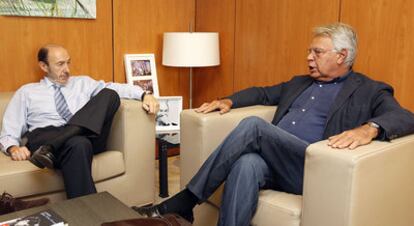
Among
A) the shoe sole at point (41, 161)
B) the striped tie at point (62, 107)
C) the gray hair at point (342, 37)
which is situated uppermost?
the gray hair at point (342, 37)

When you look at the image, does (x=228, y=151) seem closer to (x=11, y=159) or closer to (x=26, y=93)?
(x=11, y=159)

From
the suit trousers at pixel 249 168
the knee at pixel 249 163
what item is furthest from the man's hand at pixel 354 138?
the knee at pixel 249 163

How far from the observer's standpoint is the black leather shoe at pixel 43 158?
1996mm

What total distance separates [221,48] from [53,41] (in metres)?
1.32

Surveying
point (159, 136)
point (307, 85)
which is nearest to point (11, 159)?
point (159, 136)

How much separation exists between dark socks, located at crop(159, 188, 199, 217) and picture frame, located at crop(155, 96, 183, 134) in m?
1.15

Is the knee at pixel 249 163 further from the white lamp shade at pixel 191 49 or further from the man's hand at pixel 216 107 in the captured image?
the white lamp shade at pixel 191 49

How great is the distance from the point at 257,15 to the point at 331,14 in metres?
0.66

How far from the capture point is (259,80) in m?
3.13

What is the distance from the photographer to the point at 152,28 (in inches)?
135

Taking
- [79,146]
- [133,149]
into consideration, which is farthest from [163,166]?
[79,146]

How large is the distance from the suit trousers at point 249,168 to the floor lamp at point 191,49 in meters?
1.33

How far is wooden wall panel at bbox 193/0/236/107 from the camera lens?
3.36 m

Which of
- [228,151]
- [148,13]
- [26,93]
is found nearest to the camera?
[228,151]
